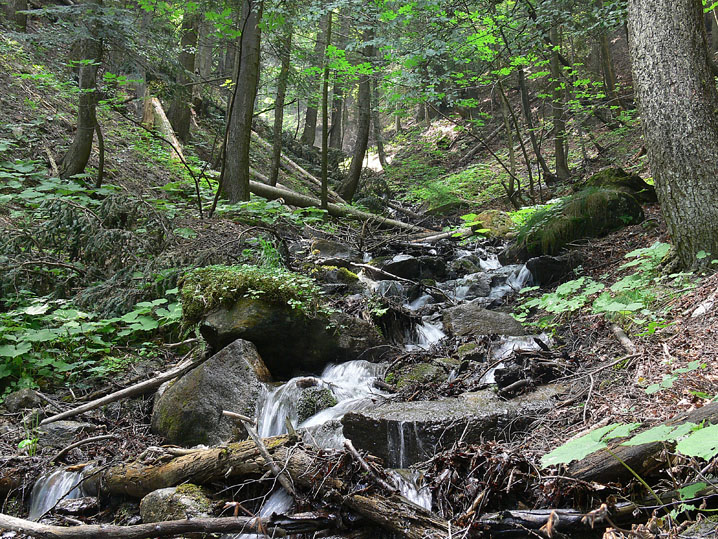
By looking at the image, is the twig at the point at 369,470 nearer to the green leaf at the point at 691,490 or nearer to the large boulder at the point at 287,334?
the green leaf at the point at 691,490

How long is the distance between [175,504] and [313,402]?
1.80 meters

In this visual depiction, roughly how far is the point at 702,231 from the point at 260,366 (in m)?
4.61

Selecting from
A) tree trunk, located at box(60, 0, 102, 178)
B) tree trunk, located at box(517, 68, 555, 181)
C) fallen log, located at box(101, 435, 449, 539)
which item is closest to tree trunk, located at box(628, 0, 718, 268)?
fallen log, located at box(101, 435, 449, 539)

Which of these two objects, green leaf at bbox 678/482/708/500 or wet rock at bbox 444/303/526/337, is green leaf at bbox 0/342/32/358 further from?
green leaf at bbox 678/482/708/500

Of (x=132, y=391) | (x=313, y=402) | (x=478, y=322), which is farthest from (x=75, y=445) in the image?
(x=478, y=322)

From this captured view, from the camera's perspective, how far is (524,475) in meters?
2.57

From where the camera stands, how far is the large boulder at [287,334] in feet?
17.1

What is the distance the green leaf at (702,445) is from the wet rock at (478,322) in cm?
420

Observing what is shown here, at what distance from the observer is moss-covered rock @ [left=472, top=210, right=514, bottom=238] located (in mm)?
11273

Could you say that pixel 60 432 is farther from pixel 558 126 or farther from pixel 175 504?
pixel 558 126

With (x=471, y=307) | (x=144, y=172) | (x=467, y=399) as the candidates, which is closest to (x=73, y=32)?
(x=144, y=172)

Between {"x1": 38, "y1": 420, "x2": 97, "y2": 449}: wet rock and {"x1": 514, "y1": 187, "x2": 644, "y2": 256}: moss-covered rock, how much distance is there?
7.28 metres

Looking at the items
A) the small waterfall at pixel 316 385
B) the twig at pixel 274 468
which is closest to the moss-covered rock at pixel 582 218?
the small waterfall at pixel 316 385

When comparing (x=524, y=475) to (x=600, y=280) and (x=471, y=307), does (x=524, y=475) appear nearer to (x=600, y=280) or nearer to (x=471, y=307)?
(x=471, y=307)
